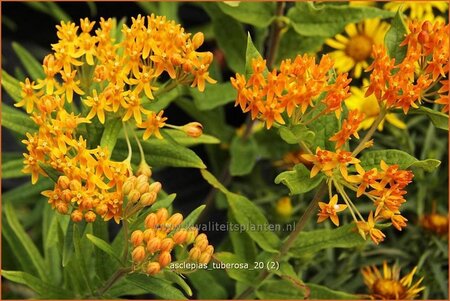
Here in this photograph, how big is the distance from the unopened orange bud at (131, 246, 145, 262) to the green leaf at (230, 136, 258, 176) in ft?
2.19

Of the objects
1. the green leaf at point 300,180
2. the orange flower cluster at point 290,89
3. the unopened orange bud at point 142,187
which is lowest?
the unopened orange bud at point 142,187

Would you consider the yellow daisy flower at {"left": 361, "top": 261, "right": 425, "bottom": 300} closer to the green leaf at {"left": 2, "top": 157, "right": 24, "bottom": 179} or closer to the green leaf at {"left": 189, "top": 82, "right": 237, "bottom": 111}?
the green leaf at {"left": 189, "top": 82, "right": 237, "bottom": 111}

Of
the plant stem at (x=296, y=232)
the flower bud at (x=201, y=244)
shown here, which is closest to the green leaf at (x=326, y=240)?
the plant stem at (x=296, y=232)

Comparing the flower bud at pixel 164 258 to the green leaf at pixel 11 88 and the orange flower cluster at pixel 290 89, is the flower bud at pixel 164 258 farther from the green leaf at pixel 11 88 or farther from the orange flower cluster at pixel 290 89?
the green leaf at pixel 11 88

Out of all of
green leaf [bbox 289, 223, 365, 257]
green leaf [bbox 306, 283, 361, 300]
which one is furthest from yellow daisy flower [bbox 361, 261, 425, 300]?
green leaf [bbox 289, 223, 365, 257]

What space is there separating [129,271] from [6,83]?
0.55 meters

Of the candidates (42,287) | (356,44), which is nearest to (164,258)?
(42,287)

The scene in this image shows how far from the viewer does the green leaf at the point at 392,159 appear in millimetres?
1167

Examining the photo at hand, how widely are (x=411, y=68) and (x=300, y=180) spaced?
0.87ft

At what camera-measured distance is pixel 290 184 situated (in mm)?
1164

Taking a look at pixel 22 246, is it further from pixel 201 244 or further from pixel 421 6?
pixel 421 6

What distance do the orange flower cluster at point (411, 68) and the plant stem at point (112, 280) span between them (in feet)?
1.72

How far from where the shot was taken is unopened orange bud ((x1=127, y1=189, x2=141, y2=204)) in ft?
3.76

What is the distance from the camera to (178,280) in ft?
3.92
